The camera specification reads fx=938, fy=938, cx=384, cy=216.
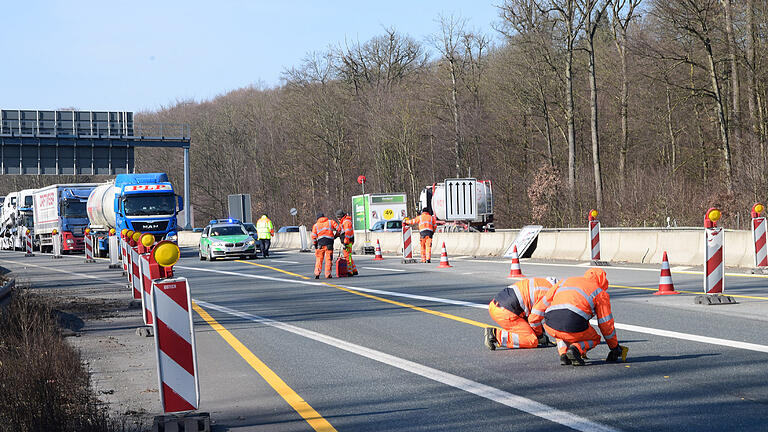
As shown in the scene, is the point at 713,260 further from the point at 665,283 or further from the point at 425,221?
the point at 425,221

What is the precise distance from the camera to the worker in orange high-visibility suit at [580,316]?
8.69 metres

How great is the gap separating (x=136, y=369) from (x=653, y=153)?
1666 inches

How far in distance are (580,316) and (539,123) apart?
49.3m

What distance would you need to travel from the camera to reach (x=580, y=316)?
28.6 feet

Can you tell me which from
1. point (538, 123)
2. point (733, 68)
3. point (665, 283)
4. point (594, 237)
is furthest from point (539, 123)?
point (665, 283)

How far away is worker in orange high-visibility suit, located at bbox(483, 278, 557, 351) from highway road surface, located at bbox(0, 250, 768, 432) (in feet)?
0.51

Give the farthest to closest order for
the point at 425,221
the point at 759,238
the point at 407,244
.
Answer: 1. the point at 407,244
2. the point at 425,221
3. the point at 759,238

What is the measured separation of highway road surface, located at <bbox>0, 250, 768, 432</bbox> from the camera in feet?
22.2

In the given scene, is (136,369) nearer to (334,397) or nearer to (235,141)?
(334,397)

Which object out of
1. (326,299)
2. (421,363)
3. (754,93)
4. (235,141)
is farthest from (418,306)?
(235,141)

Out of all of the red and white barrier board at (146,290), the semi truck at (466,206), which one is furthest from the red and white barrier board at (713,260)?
the semi truck at (466,206)

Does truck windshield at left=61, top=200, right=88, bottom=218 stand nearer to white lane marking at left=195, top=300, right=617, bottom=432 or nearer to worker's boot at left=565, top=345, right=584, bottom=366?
white lane marking at left=195, top=300, right=617, bottom=432

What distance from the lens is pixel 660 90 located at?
4644cm

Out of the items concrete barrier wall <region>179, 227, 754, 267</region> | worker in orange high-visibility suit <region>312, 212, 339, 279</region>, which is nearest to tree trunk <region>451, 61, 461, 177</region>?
concrete barrier wall <region>179, 227, 754, 267</region>
